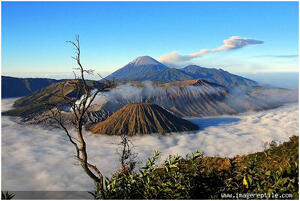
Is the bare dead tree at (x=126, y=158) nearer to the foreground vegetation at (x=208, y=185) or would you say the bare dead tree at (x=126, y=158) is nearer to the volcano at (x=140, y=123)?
the foreground vegetation at (x=208, y=185)

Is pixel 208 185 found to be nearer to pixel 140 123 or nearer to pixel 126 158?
pixel 126 158

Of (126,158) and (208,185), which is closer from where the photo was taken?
(208,185)

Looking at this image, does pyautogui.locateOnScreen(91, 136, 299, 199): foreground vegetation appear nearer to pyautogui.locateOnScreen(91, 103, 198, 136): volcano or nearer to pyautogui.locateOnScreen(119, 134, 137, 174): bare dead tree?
pyautogui.locateOnScreen(119, 134, 137, 174): bare dead tree

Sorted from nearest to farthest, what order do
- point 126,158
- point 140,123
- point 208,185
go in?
1. point 208,185
2. point 126,158
3. point 140,123

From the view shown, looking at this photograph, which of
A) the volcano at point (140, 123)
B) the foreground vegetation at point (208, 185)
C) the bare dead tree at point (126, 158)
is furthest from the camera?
the volcano at point (140, 123)

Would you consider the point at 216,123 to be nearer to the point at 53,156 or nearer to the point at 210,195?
the point at 53,156

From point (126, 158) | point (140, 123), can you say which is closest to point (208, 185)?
point (126, 158)

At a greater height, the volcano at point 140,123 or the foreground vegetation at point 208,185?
the foreground vegetation at point 208,185

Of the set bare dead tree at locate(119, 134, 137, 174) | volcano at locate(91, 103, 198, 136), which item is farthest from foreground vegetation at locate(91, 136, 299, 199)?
volcano at locate(91, 103, 198, 136)

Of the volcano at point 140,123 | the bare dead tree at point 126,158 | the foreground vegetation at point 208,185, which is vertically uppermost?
the foreground vegetation at point 208,185

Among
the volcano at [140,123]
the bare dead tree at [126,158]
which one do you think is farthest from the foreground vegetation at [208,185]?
the volcano at [140,123]
